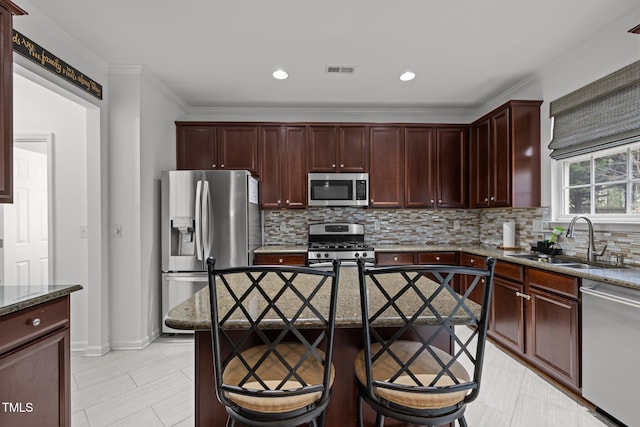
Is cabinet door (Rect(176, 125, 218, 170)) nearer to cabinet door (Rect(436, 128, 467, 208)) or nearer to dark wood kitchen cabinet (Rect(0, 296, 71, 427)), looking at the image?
dark wood kitchen cabinet (Rect(0, 296, 71, 427))

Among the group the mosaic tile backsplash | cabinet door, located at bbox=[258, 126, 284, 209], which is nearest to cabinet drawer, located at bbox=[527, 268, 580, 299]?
the mosaic tile backsplash

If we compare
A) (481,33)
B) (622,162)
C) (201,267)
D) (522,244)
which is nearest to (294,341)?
(201,267)

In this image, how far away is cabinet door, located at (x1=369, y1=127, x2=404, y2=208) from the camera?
4227mm

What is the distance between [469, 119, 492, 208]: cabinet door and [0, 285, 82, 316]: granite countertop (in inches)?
150

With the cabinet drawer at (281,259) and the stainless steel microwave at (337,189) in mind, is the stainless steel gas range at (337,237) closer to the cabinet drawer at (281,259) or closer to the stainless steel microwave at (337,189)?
the cabinet drawer at (281,259)

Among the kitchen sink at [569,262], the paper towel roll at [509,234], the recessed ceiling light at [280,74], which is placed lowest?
the kitchen sink at [569,262]

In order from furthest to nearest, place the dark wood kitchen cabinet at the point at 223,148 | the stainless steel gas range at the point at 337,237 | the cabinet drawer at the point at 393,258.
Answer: the dark wood kitchen cabinet at the point at 223,148 → the stainless steel gas range at the point at 337,237 → the cabinet drawer at the point at 393,258

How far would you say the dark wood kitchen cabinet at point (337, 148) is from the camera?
165 inches

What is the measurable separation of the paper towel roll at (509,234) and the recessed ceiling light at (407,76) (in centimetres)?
185

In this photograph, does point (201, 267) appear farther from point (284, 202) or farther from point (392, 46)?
point (392, 46)

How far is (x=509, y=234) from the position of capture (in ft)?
12.0

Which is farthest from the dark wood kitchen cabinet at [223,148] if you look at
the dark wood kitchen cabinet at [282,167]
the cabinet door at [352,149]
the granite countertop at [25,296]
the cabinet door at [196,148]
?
the granite countertop at [25,296]

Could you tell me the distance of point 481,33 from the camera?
259cm

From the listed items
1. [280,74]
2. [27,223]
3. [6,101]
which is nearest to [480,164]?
[280,74]
